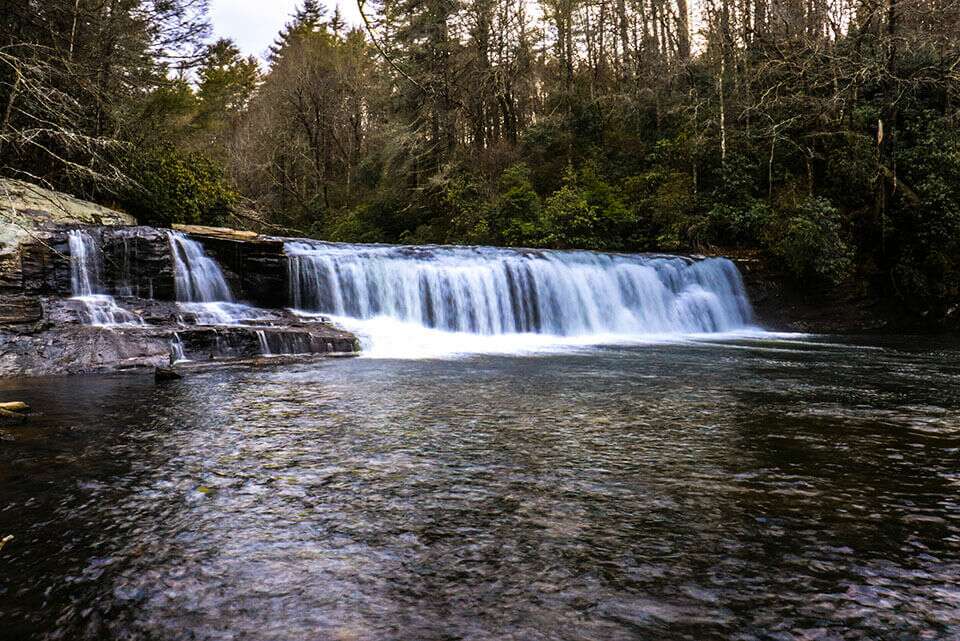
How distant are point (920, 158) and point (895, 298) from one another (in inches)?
167

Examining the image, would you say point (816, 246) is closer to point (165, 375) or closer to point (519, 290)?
point (519, 290)

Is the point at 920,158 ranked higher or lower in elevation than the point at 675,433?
higher

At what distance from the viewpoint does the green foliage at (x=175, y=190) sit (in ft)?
55.2

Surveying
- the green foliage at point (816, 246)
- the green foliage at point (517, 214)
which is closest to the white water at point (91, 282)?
the green foliage at point (517, 214)

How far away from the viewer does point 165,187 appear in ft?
56.7

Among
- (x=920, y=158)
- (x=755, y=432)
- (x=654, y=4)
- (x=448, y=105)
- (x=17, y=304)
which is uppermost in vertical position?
(x=654, y=4)

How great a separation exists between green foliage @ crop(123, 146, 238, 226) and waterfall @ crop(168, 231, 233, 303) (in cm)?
503

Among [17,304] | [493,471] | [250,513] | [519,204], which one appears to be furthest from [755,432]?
[519,204]

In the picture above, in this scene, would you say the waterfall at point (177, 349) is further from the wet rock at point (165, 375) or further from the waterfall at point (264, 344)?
the wet rock at point (165, 375)

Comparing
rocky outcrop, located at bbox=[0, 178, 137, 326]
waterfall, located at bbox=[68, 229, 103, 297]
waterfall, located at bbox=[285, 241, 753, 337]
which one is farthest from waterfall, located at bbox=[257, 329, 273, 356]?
waterfall, located at bbox=[68, 229, 103, 297]

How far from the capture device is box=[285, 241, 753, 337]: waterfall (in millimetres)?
14312

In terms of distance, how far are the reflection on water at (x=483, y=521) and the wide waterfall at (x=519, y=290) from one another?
8941 millimetres

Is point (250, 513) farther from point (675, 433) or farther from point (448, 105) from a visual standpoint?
point (448, 105)

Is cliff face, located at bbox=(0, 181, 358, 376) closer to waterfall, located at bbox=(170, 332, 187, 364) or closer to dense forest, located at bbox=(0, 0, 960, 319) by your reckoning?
waterfall, located at bbox=(170, 332, 187, 364)
